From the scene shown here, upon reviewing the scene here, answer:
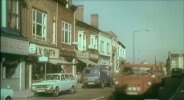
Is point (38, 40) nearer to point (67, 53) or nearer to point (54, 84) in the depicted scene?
point (67, 53)

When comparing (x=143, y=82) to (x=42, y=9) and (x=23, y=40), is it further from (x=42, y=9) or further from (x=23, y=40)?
(x=42, y=9)

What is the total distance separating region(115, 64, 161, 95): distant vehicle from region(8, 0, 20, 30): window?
35.5 ft

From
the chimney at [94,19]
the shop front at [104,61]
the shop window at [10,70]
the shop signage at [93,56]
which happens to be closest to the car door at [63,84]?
the shop window at [10,70]

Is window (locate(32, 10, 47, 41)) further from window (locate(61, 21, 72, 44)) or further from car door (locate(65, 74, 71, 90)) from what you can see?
car door (locate(65, 74, 71, 90))

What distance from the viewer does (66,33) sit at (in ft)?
147

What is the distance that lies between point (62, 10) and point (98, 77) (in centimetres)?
871

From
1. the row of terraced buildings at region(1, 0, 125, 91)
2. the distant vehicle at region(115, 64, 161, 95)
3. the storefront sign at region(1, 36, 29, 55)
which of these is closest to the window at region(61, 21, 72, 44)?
the row of terraced buildings at region(1, 0, 125, 91)

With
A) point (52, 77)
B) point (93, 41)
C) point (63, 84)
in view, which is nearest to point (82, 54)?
point (93, 41)

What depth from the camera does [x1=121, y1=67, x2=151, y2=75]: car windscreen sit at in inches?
920

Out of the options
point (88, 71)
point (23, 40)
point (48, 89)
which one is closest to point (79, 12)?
point (88, 71)

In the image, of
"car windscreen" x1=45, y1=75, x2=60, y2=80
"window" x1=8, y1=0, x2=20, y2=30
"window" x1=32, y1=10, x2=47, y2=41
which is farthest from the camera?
"window" x1=32, y1=10, x2=47, y2=41

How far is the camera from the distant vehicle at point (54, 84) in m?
27.5

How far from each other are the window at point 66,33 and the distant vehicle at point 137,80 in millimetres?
20429

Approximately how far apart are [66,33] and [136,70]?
2197 centimetres
